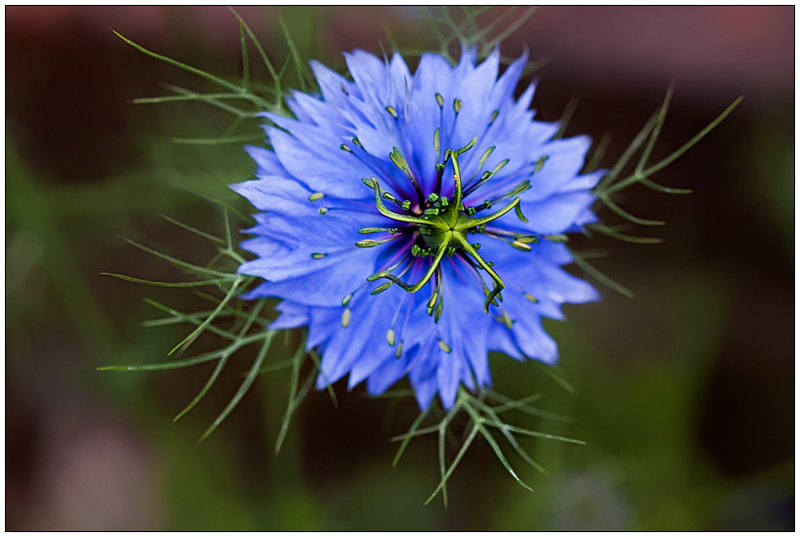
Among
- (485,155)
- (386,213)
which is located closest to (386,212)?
(386,213)

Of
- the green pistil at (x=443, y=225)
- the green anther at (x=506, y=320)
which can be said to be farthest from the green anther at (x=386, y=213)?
the green anther at (x=506, y=320)

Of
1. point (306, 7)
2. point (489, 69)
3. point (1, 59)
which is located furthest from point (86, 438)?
point (489, 69)

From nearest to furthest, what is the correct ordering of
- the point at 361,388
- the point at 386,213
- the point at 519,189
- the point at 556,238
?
the point at 386,213, the point at 519,189, the point at 556,238, the point at 361,388

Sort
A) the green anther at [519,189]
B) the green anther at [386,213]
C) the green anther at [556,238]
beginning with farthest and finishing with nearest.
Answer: the green anther at [556,238] → the green anther at [519,189] → the green anther at [386,213]

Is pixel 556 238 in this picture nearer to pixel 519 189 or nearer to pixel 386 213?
pixel 519 189

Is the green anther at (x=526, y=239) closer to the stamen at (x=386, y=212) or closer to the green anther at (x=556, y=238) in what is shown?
the green anther at (x=556, y=238)

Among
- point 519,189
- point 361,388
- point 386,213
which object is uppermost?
point 519,189

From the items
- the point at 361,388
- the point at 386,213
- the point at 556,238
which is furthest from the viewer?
the point at 361,388

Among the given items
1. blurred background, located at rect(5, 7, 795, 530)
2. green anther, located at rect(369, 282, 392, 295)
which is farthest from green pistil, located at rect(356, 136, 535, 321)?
blurred background, located at rect(5, 7, 795, 530)
